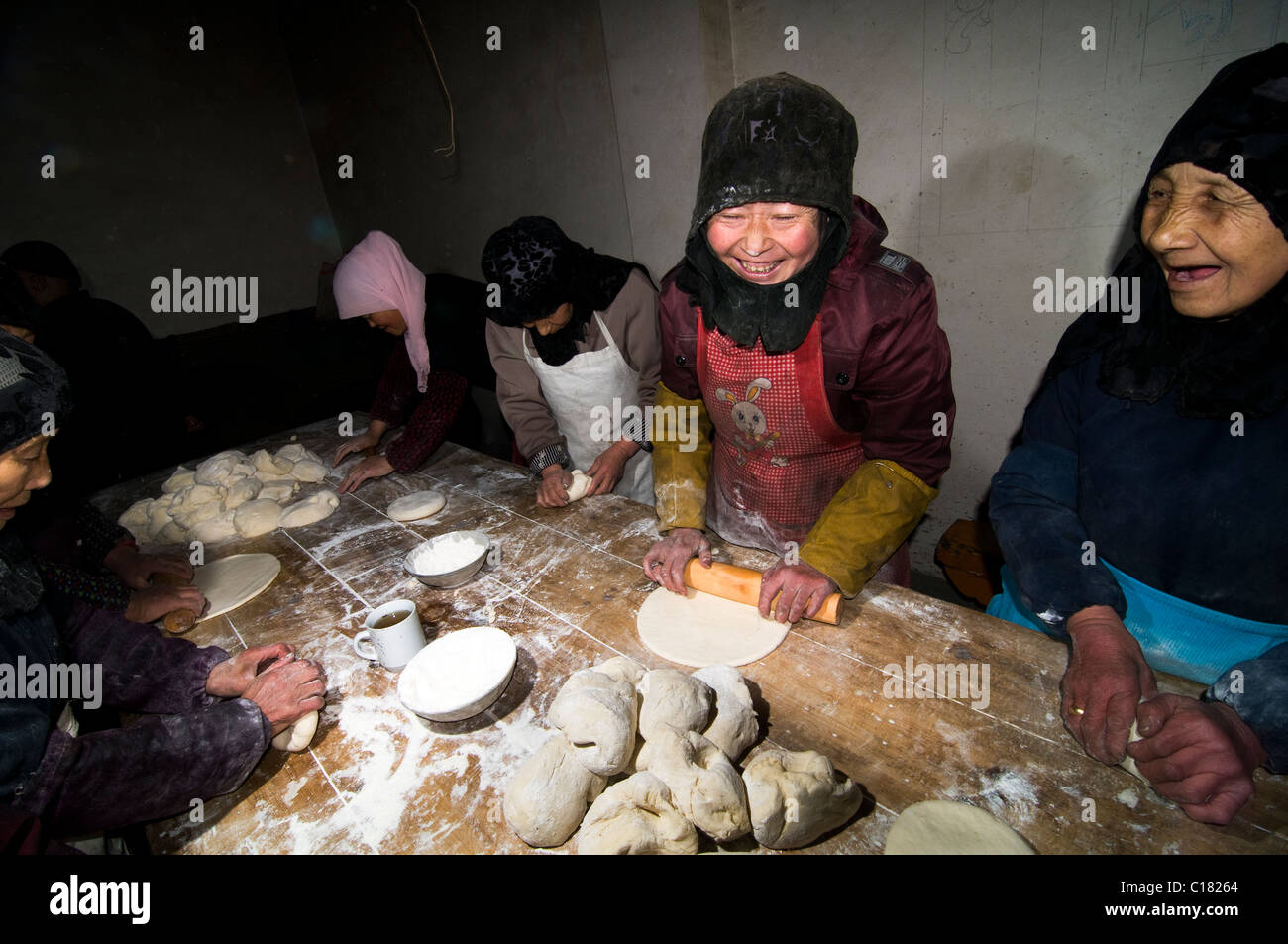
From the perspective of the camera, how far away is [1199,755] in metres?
1.05

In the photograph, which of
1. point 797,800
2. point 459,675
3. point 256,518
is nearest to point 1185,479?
point 797,800

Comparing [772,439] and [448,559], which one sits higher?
[772,439]

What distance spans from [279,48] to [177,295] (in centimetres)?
354

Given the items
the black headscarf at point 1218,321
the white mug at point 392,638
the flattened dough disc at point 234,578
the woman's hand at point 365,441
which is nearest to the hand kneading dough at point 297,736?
the white mug at point 392,638

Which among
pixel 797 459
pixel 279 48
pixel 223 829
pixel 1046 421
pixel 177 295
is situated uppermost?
pixel 279 48

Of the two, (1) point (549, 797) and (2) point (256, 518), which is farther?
(2) point (256, 518)

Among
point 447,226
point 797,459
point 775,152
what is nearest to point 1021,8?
point 775,152

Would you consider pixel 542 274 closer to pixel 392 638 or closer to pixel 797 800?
pixel 392 638

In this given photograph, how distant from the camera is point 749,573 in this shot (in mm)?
1775

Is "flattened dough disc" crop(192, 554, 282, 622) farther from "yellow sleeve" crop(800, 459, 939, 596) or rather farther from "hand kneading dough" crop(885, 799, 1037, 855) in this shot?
"hand kneading dough" crop(885, 799, 1037, 855)

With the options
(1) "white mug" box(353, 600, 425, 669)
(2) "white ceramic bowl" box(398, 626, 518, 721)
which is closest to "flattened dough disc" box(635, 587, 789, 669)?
(2) "white ceramic bowl" box(398, 626, 518, 721)

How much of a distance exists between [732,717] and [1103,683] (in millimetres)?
789

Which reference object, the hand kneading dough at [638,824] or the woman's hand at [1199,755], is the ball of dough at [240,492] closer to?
the hand kneading dough at [638,824]

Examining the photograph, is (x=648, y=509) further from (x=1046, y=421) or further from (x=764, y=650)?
(x=1046, y=421)
